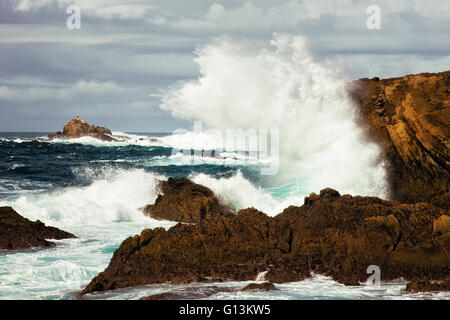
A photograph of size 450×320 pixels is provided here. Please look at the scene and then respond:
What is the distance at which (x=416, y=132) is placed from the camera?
13.1 metres

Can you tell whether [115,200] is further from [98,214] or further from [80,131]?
[80,131]

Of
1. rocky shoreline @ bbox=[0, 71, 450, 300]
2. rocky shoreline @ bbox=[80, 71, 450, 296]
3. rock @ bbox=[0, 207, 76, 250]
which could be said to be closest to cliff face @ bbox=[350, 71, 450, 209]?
rocky shoreline @ bbox=[0, 71, 450, 300]

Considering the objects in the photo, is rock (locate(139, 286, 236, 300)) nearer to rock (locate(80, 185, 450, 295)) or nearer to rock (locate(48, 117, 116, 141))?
rock (locate(80, 185, 450, 295))

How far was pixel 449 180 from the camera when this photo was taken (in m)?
12.8

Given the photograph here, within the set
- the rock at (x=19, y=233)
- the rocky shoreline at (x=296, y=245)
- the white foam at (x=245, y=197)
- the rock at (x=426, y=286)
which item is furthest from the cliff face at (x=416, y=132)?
the rock at (x=19, y=233)

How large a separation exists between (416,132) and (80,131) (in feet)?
209

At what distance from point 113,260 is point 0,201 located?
1074cm

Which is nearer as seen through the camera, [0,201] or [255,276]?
[255,276]

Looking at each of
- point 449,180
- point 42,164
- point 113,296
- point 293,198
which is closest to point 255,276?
point 113,296

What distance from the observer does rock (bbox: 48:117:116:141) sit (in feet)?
236

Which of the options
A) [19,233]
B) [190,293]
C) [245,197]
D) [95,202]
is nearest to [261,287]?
[190,293]

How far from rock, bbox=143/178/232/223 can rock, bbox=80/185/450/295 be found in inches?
209

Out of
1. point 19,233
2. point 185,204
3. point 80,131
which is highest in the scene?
point 80,131
